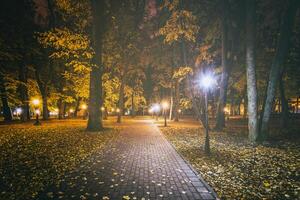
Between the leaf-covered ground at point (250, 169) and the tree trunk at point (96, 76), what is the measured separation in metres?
11.0

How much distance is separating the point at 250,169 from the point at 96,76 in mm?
16705

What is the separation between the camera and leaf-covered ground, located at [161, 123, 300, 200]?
703 cm

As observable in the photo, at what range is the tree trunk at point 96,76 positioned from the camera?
2283cm

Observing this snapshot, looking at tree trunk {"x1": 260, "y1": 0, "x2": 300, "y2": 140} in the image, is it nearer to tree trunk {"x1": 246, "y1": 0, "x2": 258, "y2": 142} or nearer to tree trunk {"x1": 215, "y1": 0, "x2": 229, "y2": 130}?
tree trunk {"x1": 246, "y1": 0, "x2": 258, "y2": 142}

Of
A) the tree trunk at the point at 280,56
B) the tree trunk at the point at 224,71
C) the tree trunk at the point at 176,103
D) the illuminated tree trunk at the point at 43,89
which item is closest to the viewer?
the tree trunk at the point at 280,56

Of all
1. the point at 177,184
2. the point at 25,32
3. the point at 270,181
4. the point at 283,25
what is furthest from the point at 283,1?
the point at 25,32

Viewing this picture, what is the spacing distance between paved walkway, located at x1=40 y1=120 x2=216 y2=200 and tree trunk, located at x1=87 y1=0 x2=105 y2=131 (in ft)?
38.1

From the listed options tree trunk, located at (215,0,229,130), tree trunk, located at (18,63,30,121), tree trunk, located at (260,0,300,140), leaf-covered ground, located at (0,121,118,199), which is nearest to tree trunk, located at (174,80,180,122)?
tree trunk, located at (215,0,229,130)

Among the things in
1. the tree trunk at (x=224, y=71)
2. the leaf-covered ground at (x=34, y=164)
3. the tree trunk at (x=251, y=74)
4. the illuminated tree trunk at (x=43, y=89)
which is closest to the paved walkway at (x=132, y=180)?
the leaf-covered ground at (x=34, y=164)

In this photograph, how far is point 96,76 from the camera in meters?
22.8

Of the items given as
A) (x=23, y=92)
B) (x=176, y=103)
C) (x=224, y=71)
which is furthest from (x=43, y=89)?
(x=224, y=71)

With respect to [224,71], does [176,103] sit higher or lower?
lower

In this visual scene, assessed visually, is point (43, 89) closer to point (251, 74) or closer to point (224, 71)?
point (224, 71)

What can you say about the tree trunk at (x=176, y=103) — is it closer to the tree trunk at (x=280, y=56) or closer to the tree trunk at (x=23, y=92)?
the tree trunk at (x=23, y=92)
